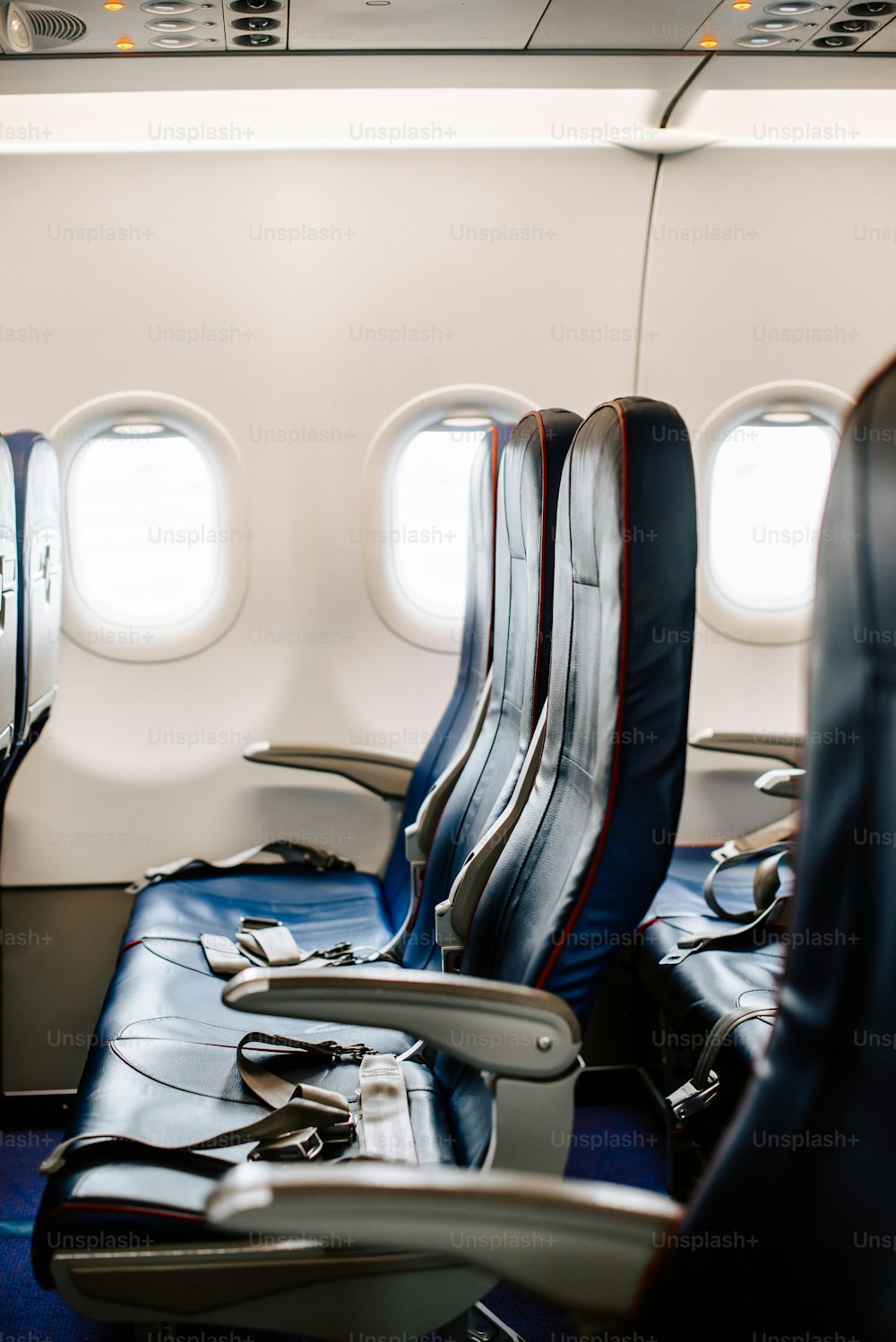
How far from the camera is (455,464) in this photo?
3561mm

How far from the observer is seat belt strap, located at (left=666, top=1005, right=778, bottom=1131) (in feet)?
6.82

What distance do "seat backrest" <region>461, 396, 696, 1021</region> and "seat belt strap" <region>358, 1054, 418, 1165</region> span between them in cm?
30

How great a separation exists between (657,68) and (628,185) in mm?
442

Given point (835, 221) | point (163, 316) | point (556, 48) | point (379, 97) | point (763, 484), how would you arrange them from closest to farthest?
point (556, 48), point (379, 97), point (163, 316), point (835, 221), point (763, 484)

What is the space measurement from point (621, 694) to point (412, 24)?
1.90m

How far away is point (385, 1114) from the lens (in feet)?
5.97

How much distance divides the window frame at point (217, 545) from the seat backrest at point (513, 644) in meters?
1.13

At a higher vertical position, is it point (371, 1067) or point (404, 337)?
point (404, 337)

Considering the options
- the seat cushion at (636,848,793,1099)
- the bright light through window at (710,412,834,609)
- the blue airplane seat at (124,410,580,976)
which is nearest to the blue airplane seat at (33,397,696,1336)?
the blue airplane seat at (124,410,580,976)

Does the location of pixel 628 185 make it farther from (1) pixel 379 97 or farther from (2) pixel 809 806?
(2) pixel 809 806

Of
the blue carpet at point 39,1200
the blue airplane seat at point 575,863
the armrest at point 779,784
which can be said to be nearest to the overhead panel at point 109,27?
the blue airplane seat at point 575,863

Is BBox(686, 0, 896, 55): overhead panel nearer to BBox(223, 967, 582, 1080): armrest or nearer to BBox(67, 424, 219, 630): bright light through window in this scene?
BBox(67, 424, 219, 630): bright light through window

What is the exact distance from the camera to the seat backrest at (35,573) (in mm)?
2555

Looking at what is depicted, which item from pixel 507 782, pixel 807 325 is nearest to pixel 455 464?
pixel 807 325
